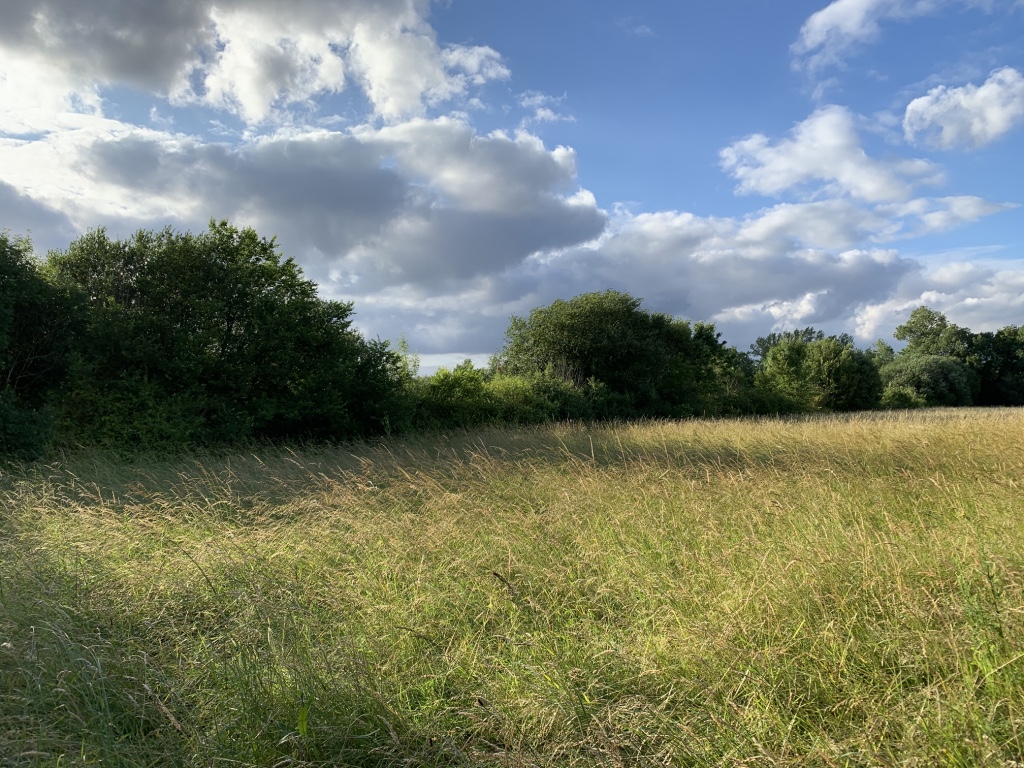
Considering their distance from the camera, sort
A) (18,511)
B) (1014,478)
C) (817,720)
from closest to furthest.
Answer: (817,720) < (1014,478) < (18,511)

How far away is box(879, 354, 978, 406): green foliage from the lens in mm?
42031

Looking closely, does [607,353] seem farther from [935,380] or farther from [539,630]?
[935,380]

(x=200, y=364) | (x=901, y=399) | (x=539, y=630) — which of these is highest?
(x=200, y=364)

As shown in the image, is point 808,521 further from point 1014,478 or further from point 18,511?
point 18,511

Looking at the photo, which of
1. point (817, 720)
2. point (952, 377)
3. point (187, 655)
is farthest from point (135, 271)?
point (952, 377)

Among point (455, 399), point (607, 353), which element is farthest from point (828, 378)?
point (455, 399)

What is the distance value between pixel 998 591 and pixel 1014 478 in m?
4.02

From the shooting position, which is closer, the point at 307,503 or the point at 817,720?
the point at 817,720

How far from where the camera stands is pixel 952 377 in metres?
42.5

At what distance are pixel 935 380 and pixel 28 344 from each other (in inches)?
2006

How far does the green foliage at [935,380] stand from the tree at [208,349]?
41038 mm

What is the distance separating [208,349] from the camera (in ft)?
46.1

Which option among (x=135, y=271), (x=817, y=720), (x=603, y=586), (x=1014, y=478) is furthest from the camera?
(x=135, y=271)

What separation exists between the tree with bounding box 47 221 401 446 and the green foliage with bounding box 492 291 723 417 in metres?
10.4
